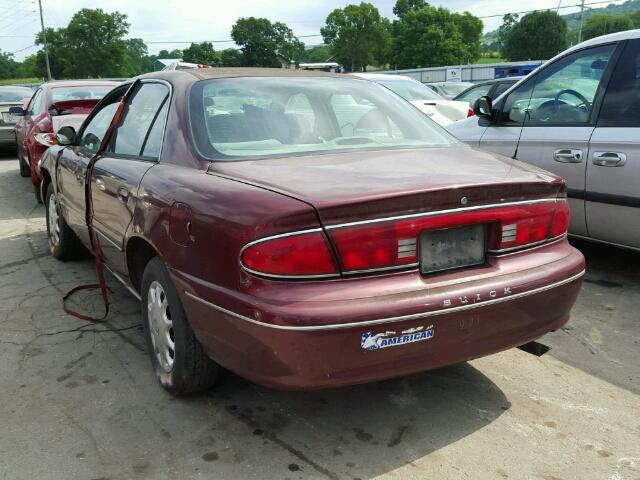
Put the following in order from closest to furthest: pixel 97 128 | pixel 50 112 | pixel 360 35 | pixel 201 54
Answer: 1. pixel 97 128
2. pixel 50 112
3. pixel 201 54
4. pixel 360 35

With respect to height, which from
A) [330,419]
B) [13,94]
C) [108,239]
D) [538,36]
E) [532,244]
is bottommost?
[330,419]

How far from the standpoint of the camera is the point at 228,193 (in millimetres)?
2416

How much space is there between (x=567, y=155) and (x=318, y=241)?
2890 mm

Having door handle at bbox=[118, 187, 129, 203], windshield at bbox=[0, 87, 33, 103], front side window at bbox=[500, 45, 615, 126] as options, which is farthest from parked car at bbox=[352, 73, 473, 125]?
windshield at bbox=[0, 87, 33, 103]

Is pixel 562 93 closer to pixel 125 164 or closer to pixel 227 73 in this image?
pixel 227 73

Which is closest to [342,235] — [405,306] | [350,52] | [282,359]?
[405,306]

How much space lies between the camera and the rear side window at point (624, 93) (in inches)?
163

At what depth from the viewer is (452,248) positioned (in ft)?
8.07

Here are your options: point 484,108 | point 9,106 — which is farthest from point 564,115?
point 9,106

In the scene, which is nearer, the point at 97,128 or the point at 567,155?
the point at 97,128

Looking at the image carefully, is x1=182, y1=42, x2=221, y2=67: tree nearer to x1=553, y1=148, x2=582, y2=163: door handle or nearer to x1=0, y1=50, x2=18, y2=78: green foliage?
x1=0, y1=50, x2=18, y2=78: green foliage

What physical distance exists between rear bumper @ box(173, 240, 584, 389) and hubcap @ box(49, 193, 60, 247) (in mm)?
3096

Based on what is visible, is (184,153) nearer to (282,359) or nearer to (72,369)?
(282,359)

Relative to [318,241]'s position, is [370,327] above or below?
below
